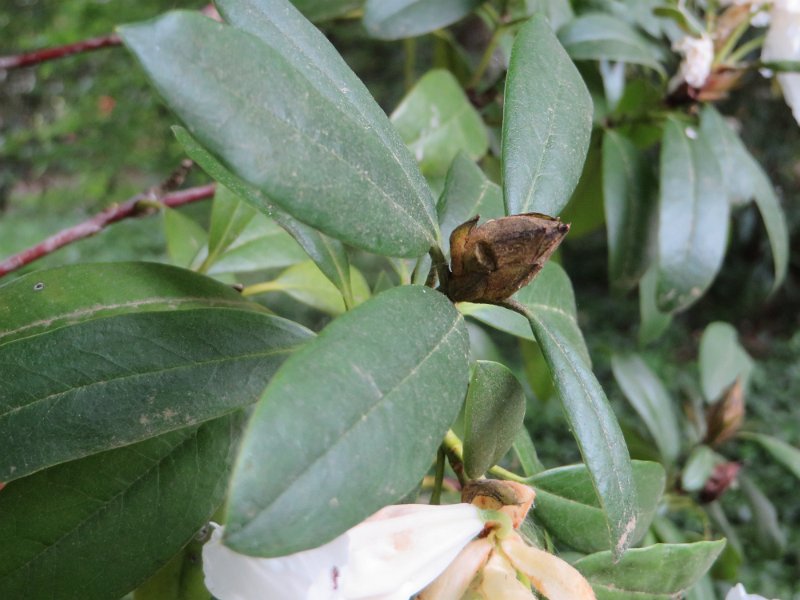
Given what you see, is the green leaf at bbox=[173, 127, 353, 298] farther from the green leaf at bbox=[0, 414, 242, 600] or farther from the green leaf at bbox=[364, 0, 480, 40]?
the green leaf at bbox=[364, 0, 480, 40]

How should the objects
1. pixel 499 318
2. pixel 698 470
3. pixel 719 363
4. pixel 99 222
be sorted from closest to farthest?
pixel 499 318 → pixel 99 222 → pixel 698 470 → pixel 719 363

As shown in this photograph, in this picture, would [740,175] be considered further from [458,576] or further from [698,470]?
[458,576]

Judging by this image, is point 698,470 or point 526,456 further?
point 698,470

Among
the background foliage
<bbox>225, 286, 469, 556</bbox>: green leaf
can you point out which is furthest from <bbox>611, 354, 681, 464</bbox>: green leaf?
<bbox>225, 286, 469, 556</bbox>: green leaf

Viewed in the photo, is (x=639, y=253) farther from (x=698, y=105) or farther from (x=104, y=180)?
(x=104, y=180)

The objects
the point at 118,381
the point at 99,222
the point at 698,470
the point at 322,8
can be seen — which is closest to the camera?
the point at 118,381

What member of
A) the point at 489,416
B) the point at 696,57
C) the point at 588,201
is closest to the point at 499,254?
the point at 489,416

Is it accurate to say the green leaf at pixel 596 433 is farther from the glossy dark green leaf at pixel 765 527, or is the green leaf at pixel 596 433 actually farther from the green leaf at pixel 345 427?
the glossy dark green leaf at pixel 765 527
